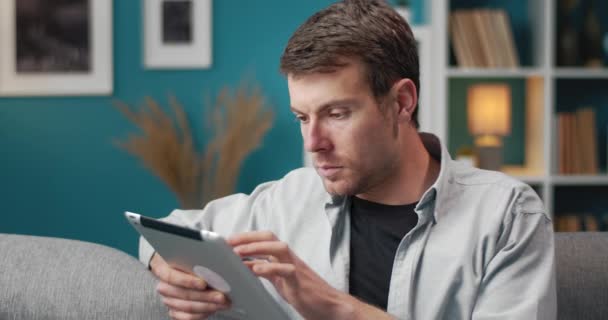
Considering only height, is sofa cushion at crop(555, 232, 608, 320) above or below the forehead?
below

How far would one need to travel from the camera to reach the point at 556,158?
374 cm

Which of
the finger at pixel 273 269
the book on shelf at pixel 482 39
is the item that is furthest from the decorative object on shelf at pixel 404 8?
the finger at pixel 273 269

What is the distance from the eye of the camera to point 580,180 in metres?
3.73

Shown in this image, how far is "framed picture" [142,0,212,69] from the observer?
401 centimetres

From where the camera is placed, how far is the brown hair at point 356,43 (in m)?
1.48

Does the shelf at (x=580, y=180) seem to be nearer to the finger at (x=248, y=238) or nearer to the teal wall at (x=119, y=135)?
the teal wall at (x=119, y=135)

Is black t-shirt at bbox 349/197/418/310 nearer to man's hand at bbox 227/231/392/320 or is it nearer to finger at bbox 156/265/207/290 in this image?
man's hand at bbox 227/231/392/320

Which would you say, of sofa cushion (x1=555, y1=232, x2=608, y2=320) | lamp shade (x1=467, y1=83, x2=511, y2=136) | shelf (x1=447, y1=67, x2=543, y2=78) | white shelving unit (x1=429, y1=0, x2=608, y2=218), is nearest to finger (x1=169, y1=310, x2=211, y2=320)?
sofa cushion (x1=555, y1=232, x2=608, y2=320)

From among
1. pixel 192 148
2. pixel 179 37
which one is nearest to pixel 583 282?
pixel 192 148

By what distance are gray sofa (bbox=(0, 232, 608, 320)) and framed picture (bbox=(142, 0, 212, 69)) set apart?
249 centimetres

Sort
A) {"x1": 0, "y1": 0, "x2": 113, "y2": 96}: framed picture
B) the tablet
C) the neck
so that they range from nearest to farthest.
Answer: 1. the tablet
2. the neck
3. {"x1": 0, "y1": 0, "x2": 113, "y2": 96}: framed picture

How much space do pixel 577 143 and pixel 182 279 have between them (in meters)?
2.83

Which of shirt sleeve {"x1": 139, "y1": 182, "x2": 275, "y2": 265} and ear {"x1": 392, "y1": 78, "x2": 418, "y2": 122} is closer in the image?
ear {"x1": 392, "y1": 78, "x2": 418, "y2": 122}

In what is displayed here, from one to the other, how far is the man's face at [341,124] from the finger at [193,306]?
1.02ft
